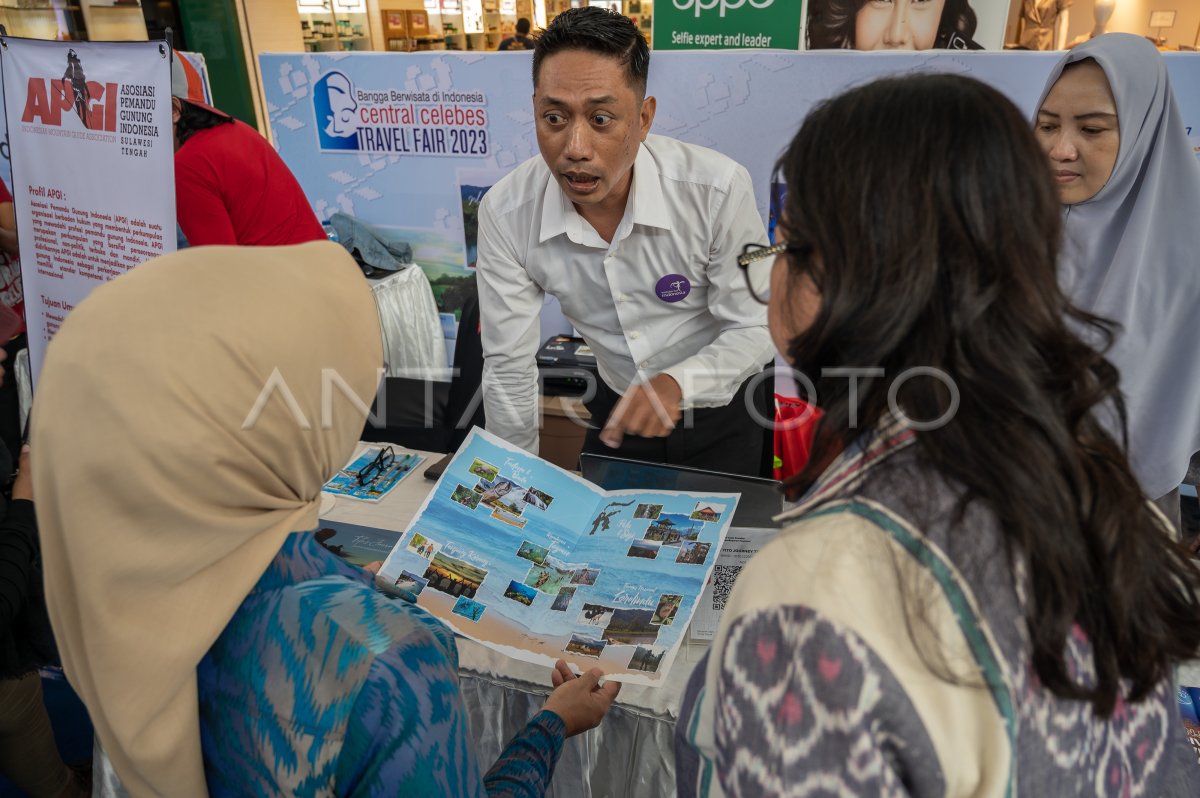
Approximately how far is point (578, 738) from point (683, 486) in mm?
487

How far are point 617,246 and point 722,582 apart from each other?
89cm

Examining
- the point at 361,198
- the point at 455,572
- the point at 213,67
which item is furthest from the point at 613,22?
the point at 213,67

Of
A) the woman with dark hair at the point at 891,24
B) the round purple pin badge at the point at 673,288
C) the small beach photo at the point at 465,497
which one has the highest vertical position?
the woman with dark hair at the point at 891,24

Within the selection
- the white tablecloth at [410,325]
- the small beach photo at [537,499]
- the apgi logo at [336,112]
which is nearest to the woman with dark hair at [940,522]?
the small beach photo at [537,499]

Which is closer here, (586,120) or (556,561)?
(556,561)

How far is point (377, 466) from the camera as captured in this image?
182cm

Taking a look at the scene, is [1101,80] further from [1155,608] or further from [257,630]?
[257,630]

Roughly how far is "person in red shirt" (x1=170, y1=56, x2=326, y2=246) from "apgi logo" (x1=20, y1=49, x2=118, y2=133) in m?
0.27

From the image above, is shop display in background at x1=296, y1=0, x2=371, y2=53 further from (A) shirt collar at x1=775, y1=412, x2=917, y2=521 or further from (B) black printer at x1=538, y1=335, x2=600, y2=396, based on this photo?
(A) shirt collar at x1=775, y1=412, x2=917, y2=521

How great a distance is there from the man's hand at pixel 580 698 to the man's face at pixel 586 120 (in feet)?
3.42

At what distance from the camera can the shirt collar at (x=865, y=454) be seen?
2.12 ft

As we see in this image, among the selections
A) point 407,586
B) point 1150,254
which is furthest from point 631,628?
point 1150,254

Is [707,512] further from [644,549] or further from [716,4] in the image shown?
[716,4]

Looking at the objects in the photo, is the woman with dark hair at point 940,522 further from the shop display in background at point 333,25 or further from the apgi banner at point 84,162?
the shop display in background at point 333,25
